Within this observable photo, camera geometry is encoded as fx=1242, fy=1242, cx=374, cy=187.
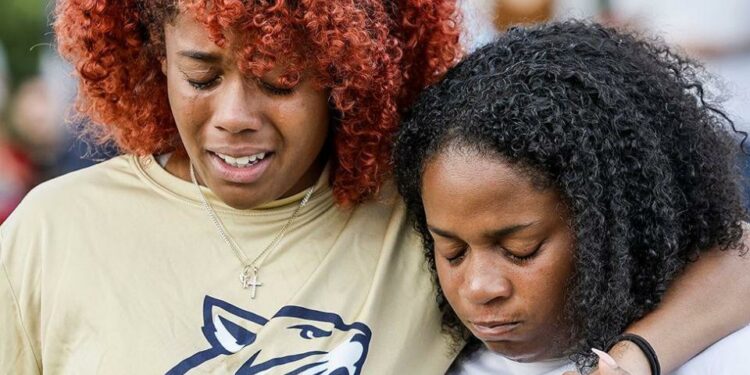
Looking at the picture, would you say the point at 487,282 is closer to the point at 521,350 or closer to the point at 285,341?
the point at 521,350

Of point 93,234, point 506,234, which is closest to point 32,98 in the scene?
point 93,234

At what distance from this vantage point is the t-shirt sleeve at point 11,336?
306 cm

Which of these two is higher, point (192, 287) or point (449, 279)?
point (449, 279)

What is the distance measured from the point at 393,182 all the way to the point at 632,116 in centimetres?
76

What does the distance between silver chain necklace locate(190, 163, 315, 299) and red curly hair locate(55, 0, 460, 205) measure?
0.13 meters

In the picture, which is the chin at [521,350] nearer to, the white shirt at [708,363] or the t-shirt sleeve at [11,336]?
the white shirt at [708,363]

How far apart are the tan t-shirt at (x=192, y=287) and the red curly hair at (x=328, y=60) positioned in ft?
0.39

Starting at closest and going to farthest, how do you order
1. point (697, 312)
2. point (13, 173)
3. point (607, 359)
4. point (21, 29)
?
point (607, 359)
point (697, 312)
point (13, 173)
point (21, 29)

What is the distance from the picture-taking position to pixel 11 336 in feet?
10.1

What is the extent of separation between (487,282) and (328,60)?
678 millimetres

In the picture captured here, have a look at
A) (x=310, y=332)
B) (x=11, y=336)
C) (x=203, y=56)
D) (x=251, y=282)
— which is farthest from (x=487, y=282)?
(x=11, y=336)

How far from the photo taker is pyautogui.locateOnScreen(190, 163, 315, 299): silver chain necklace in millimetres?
3145

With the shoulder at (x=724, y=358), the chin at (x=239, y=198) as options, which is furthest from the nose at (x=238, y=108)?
the shoulder at (x=724, y=358)

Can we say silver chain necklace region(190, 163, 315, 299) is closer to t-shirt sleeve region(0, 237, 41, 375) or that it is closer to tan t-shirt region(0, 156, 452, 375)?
tan t-shirt region(0, 156, 452, 375)
